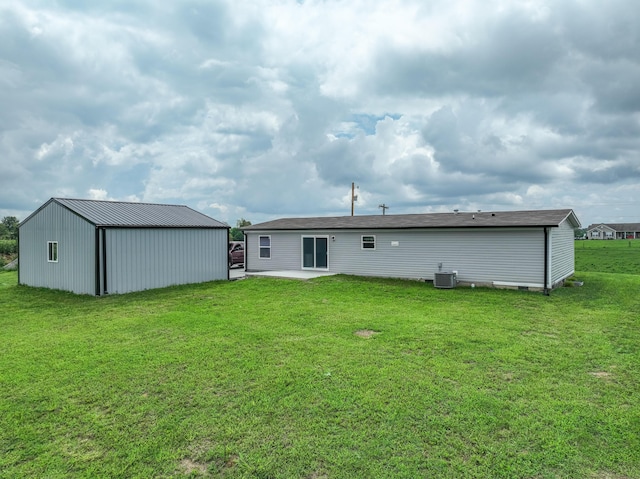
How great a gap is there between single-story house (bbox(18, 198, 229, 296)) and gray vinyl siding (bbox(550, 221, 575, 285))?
1300cm

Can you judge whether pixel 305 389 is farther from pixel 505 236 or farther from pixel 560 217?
→ pixel 560 217

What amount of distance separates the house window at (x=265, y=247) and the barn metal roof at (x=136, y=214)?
9.44ft

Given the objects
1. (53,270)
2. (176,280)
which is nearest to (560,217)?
(176,280)

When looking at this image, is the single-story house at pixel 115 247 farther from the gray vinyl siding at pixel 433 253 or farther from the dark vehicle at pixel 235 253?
the dark vehicle at pixel 235 253

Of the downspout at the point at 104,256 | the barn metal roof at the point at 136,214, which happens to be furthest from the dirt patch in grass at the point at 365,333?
the barn metal roof at the point at 136,214

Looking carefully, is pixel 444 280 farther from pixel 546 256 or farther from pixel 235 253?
pixel 235 253

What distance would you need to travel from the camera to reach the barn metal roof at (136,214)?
13.8 m

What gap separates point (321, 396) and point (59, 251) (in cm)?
1410

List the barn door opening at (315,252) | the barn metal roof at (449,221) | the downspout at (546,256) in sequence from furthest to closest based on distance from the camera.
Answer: the barn door opening at (315,252) → the barn metal roof at (449,221) → the downspout at (546,256)

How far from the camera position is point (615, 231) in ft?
299

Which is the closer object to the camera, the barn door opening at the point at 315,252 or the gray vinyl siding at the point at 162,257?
the gray vinyl siding at the point at 162,257

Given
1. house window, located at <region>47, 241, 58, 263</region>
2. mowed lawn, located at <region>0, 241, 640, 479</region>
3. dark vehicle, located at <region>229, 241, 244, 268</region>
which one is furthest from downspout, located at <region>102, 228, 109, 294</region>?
dark vehicle, located at <region>229, 241, 244, 268</region>

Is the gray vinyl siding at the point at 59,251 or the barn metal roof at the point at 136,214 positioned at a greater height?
the barn metal roof at the point at 136,214

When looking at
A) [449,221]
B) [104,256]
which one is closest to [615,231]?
[449,221]
